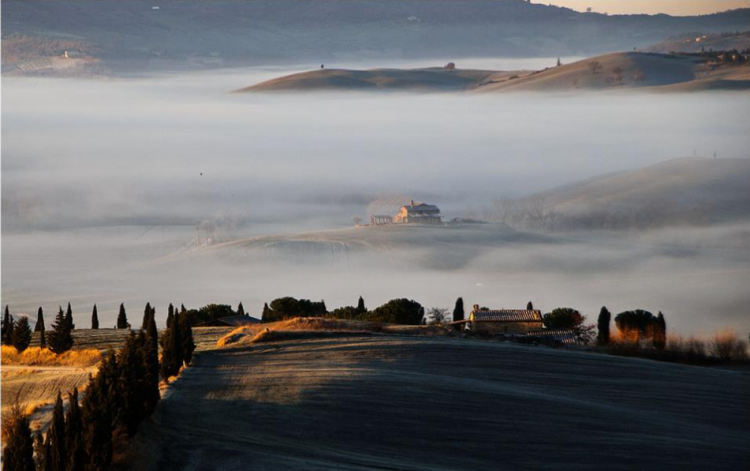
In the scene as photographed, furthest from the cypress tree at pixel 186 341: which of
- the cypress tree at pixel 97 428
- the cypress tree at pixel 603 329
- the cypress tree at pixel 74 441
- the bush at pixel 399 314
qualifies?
the bush at pixel 399 314

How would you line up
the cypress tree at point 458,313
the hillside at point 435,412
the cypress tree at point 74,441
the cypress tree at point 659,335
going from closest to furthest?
the cypress tree at point 74,441 < the hillside at point 435,412 < the cypress tree at point 659,335 < the cypress tree at point 458,313

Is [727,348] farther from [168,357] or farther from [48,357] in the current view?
[48,357]

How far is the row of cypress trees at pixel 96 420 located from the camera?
3112 cm

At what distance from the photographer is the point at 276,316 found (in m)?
89.9

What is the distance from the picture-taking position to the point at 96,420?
1298 inches

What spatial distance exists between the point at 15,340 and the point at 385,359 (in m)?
17.7

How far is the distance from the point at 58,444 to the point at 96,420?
172 cm

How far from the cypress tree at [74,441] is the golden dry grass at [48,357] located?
21127 mm

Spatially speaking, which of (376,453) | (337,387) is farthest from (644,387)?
(376,453)

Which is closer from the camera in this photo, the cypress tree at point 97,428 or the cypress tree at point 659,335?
the cypress tree at point 97,428

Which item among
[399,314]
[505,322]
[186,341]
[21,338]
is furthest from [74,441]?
[399,314]

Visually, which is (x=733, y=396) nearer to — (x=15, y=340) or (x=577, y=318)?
(x=15, y=340)

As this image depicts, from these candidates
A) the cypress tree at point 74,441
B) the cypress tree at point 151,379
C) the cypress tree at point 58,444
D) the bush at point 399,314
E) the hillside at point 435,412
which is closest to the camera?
the cypress tree at point 58,444

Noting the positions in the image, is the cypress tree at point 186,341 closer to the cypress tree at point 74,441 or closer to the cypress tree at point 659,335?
the cypress tree at point 74,441
